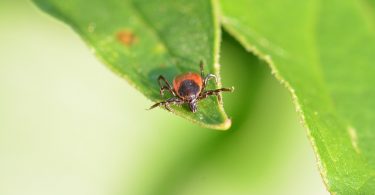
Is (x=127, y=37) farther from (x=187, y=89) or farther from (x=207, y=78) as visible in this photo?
(x=207, y=78)

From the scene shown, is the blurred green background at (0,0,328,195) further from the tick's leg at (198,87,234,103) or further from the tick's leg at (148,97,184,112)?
the tick's leg at (198,87,234,103)

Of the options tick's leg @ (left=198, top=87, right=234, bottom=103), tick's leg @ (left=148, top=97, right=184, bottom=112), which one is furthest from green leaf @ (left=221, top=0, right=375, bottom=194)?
tick's leg @ (left=148, top=97, right=184, bottom=112)

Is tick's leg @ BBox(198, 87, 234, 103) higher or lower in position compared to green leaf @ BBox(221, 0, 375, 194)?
lower

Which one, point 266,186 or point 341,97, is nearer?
point 341,97

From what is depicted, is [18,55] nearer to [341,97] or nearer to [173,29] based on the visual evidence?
[173,29]

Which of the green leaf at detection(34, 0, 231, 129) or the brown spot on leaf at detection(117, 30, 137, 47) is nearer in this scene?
the green leaf at detection(34, 0, 231, 129)

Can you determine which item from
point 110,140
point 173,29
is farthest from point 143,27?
point 110,140
